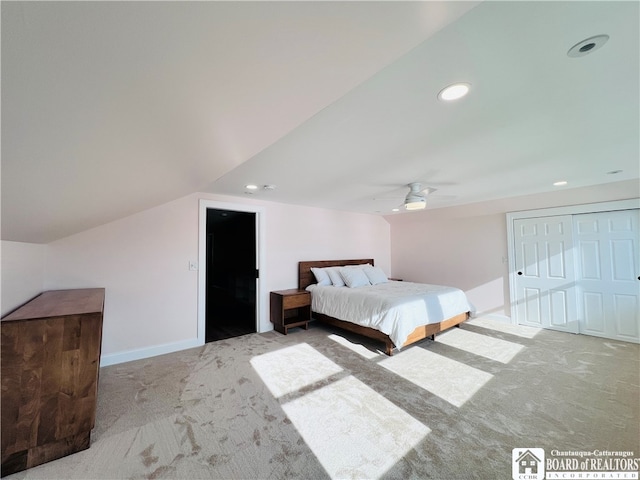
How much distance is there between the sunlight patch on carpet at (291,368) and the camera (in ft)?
7.88

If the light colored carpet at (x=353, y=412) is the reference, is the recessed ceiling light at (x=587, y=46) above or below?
above

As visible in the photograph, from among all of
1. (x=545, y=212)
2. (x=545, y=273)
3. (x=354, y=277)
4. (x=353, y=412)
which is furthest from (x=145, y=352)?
(x=545, y=212)

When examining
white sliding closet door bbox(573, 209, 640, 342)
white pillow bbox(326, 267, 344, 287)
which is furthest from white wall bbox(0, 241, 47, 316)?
white sliding closet door bbox(573, 209, 640, 342)

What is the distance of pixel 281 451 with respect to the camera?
162 centimetres

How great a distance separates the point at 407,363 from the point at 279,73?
9.98ft

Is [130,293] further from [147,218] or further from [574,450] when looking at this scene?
[574,450]

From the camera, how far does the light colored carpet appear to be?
1526mm

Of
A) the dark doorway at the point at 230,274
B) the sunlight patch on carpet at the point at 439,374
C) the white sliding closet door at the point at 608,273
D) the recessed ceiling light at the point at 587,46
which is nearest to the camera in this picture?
the recessed ceiling light at the point at 587,46

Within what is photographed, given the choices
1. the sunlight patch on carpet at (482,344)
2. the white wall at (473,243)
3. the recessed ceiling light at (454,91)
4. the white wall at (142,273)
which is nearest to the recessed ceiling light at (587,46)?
the recessed ceiling light at (454,91)

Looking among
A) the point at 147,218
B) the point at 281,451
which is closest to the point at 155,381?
the point at 281,451

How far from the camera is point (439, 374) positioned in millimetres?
2590

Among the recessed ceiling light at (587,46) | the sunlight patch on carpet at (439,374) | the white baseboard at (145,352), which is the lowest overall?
the sunlight patch on carpet at (439,374)

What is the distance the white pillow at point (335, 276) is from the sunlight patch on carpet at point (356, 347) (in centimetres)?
95

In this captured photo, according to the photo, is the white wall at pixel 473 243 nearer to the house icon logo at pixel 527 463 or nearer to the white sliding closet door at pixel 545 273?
the white sliding closet door at pixel 545 273
